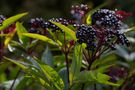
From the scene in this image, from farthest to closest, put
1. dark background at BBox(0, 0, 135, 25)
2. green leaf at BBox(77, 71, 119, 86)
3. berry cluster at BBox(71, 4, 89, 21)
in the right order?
1. dark background at BBox(0, 0, 135, 25)
2. berry cluster at BBox(71, 4, 89, 21)
3. green leaf at BBox(77, 71, 119, 86)

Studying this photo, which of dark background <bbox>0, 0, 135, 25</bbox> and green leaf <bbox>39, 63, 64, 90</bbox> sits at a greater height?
dark background <bbox>0, 0, 135, 25</bbox>

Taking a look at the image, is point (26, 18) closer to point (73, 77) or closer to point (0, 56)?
point (0, 56)

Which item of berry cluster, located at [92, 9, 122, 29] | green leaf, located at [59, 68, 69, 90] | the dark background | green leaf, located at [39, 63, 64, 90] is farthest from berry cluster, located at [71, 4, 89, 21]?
the dark background

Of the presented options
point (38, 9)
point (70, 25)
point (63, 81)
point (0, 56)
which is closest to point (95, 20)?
point (70, 25)

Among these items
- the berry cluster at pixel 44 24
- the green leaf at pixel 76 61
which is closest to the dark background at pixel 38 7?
the berry cluster at pixel 44 24

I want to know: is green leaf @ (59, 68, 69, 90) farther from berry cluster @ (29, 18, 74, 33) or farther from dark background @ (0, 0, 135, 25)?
dark background @ (0, 0, 135, 25)

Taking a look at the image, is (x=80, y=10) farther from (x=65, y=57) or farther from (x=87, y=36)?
(x=87, y=36)
